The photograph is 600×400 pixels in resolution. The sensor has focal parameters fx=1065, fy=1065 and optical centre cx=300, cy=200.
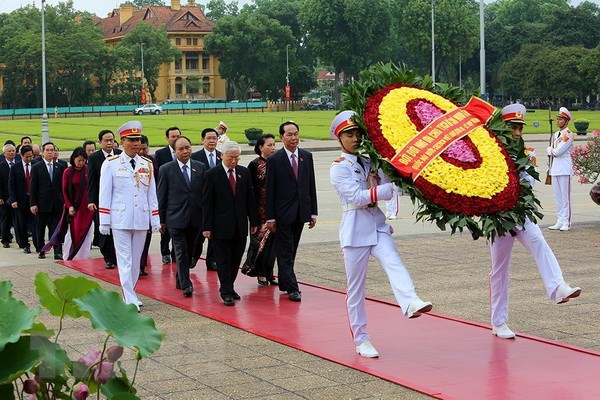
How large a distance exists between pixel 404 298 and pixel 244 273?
4605 mm

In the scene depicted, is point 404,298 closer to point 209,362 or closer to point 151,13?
point 209,362

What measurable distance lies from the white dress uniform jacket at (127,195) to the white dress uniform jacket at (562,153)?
26.2 ft

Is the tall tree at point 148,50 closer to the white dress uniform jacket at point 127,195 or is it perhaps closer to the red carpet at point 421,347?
the white dress uniform jacket at point 127,195

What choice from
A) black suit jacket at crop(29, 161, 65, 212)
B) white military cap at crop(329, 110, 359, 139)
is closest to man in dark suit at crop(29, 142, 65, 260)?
black suit jacket at crop(29, 161, 65, 212)

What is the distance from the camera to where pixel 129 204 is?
10.4 metres

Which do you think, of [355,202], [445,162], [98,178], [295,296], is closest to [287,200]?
[295,296]

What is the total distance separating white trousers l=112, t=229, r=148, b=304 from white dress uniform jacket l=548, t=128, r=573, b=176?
26.8 ft

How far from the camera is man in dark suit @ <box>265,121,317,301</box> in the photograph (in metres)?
10.7

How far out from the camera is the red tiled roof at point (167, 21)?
121250 millimetres

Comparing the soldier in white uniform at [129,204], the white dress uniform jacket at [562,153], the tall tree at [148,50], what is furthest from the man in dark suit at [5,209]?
the tall tree at [148,50]

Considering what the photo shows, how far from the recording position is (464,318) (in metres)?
9.55

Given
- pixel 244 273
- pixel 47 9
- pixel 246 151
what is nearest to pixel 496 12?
pixel 47 9

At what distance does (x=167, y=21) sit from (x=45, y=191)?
110222 mm

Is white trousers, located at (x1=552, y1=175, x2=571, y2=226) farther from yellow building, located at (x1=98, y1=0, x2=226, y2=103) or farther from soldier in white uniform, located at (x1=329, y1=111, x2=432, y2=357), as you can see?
yellow building, located at (x1=98, y1=0, x2=226, y2=103)
